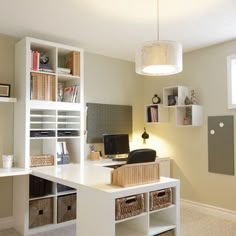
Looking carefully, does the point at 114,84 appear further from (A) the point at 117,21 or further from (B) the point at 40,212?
(B) the point at 40,212

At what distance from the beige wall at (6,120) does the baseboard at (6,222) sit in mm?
49

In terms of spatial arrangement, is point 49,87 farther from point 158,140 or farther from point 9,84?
point 158,140

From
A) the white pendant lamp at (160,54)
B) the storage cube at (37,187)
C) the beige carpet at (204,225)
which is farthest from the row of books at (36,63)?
the beige carpet at (204,225)

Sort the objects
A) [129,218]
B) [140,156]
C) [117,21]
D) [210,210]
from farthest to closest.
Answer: [210,210] < [117,21] < [140,156] < [129,218]

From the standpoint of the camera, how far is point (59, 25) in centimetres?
318

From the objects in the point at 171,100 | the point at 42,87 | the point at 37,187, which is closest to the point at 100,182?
the point at 37,187

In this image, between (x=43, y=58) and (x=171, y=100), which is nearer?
(x=43, y=58)

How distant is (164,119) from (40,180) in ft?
7.36

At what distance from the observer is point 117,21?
3.04m

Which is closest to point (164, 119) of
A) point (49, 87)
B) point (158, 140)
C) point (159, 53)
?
point (158, 140)

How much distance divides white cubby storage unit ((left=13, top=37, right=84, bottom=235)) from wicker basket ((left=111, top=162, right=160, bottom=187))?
150cm

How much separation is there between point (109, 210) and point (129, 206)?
206mm

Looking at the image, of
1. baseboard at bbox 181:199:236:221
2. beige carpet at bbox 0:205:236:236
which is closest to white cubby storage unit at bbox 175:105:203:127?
baseboard at bbox 181:199:236:221

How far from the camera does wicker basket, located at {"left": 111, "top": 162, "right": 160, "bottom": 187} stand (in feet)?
6.97
